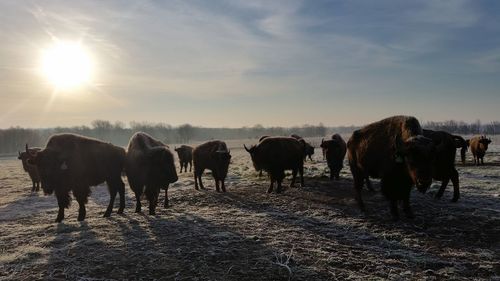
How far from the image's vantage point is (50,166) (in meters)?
10.3

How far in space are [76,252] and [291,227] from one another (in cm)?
449

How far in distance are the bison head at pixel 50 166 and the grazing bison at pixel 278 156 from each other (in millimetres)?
7153

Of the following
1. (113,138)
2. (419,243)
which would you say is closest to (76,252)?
(419,243)

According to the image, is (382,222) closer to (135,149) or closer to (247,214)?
(247,214)

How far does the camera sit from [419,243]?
7324mm

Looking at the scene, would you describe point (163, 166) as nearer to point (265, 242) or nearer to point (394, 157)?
point (265, 242)

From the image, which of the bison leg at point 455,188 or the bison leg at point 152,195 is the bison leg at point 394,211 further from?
the bison leg at point 152,195

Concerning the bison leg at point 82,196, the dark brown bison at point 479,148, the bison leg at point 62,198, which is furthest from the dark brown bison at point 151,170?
the dark brown bison at point 479,148

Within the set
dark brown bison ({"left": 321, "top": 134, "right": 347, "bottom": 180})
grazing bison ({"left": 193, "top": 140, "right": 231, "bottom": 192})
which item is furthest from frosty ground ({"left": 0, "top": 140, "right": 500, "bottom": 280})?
dark brown bison ({"left": 321, "top": 134, "right": 347, "bottom": 180})

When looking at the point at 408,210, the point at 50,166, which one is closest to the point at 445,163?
the point at 408,210

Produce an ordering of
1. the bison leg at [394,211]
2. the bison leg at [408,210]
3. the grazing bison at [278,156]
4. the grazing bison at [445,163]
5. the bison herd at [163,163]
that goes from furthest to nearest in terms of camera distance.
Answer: the grazing bison at [278,156] < the grazing bison at [445,163] < the bison leg at [408,210] < the bison leg at [394,211] < the bison herd at [163,163]

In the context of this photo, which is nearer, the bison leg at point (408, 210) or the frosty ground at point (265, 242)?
the frosty ground at point (265, 242)

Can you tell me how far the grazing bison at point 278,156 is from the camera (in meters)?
14.7

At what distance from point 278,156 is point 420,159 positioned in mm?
7429
